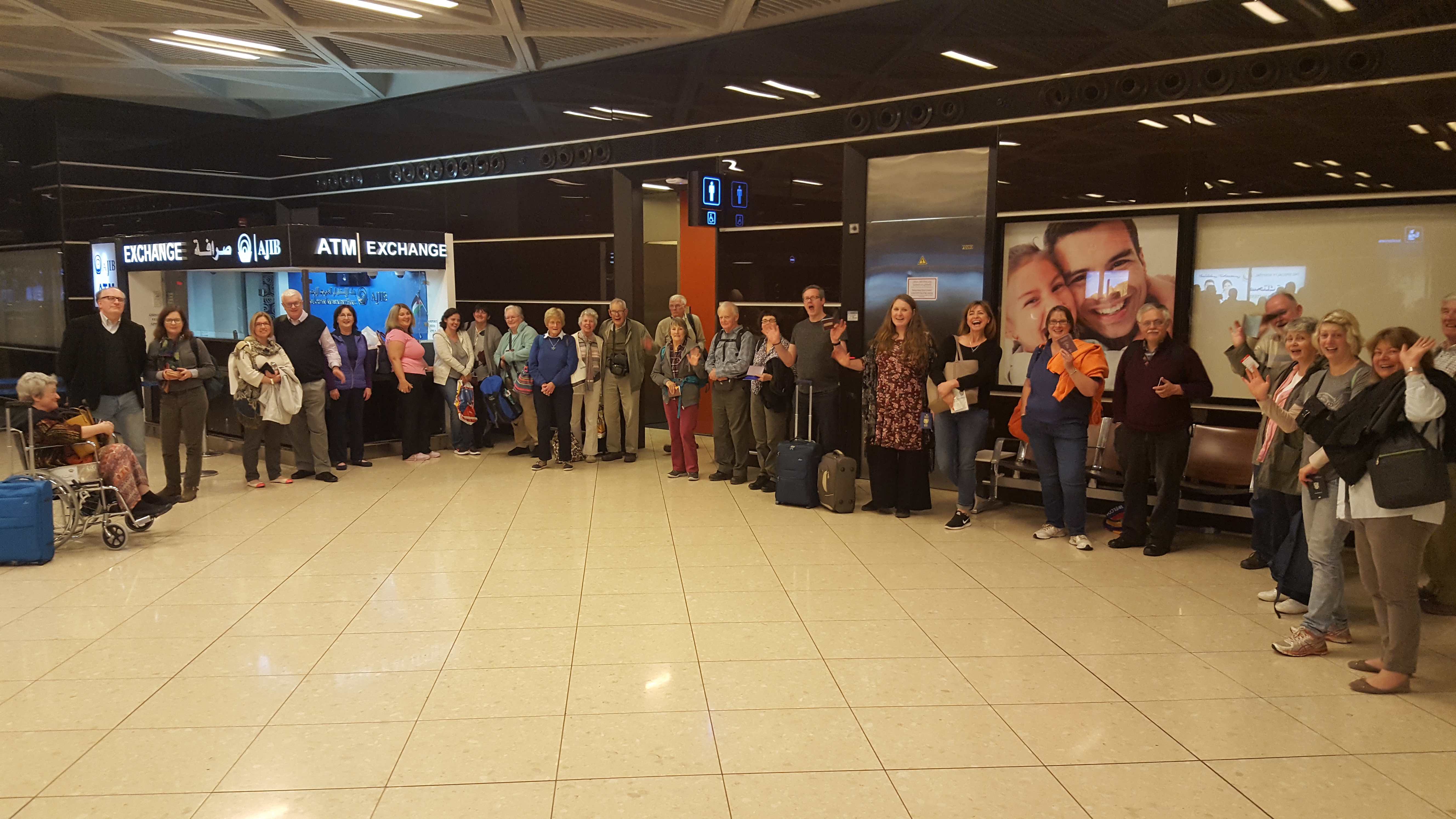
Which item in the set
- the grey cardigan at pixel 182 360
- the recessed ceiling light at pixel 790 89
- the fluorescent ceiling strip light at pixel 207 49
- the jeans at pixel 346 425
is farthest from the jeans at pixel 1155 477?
the fluorescent ceiling strip light at pixel 207 49

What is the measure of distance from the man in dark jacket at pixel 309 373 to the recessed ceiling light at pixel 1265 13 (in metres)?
8.09

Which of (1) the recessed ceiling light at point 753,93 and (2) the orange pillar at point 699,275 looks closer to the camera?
(1) the recessed ceiling light at point 753,93

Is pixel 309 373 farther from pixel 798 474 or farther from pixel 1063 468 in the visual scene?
pixel 1063 468

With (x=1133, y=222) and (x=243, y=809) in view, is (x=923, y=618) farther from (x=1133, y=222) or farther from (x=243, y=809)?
(x=1133, y=222)

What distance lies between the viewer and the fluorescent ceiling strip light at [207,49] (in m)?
9.70

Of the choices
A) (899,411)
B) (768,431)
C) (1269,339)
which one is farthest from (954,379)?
(1269,339)

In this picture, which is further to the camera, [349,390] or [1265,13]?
[349,390]

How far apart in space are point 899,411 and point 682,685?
3.72 metres

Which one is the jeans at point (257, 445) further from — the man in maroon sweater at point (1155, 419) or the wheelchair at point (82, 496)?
the man in maroon sweater at point (1155, 419)

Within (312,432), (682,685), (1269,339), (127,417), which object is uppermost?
(1269,339)

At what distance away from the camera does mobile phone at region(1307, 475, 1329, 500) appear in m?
4.34

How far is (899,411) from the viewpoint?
718 centimetres

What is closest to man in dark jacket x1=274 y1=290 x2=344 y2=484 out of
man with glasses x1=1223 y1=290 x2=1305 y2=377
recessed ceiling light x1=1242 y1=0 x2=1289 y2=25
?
man with glasses x1=1223 y1=290 x2=1305 y2=377

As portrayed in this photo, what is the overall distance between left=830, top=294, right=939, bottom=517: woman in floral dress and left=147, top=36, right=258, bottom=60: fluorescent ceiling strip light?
25.9 feet
